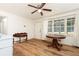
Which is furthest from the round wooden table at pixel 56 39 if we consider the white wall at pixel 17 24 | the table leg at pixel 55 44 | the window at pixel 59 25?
the white wall at pixel 17 24

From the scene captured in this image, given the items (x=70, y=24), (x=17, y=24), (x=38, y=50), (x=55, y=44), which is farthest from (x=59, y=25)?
(x=17, y=24)

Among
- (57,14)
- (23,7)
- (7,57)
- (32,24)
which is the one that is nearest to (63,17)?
(57,14)

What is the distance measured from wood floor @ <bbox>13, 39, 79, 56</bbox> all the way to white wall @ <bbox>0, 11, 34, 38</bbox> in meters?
0.18

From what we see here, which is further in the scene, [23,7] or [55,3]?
[23,7]

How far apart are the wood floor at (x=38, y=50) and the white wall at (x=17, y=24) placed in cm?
18

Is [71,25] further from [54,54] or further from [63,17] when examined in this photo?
[54,54]

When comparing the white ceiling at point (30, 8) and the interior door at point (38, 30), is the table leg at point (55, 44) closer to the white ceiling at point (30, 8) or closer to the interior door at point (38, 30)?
the interior door at point (38, 30)

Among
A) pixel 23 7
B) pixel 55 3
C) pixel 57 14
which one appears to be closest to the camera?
pixel 55 3

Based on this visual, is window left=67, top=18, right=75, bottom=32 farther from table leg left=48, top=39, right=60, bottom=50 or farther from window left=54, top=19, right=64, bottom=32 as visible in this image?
table leg left=48, top=39, right=60, bottom=50

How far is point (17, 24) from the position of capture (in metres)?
2.09

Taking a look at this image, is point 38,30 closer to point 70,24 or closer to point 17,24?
point 17,24

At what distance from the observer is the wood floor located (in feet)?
6.59

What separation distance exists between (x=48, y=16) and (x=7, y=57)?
41.7 inches

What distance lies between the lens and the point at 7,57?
1921mm
